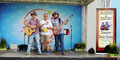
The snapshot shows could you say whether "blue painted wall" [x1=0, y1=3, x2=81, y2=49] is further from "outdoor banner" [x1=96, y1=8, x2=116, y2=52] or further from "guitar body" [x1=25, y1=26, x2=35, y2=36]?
"outdoor banner" [x1=96, y1=8, x2=116, y2=52]

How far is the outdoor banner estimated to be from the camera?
27.4ft

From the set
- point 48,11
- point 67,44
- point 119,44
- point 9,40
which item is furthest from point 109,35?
point 9,40

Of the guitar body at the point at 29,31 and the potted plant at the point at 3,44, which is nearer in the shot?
the guitar body at the point at 29,31

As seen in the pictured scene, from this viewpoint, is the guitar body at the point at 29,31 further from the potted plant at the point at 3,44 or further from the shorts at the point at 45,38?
the potted plant at the point at 3,44

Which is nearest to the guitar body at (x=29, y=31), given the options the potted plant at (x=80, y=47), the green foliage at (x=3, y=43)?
the green foliage at (x=3, y=43)

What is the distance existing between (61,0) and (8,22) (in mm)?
2898

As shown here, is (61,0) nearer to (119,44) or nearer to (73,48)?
(73,48)

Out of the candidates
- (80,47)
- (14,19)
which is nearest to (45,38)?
(80,47)

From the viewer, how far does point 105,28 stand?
8.41 meters

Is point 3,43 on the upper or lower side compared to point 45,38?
lower

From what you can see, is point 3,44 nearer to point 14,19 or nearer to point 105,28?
point 14,19

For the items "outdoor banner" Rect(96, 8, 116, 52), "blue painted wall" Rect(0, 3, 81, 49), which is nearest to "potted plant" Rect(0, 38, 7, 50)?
"blue painted wall" Rect(0, 3, 81, 49)

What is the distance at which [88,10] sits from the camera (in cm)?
945

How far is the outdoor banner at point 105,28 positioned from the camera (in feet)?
27.4
